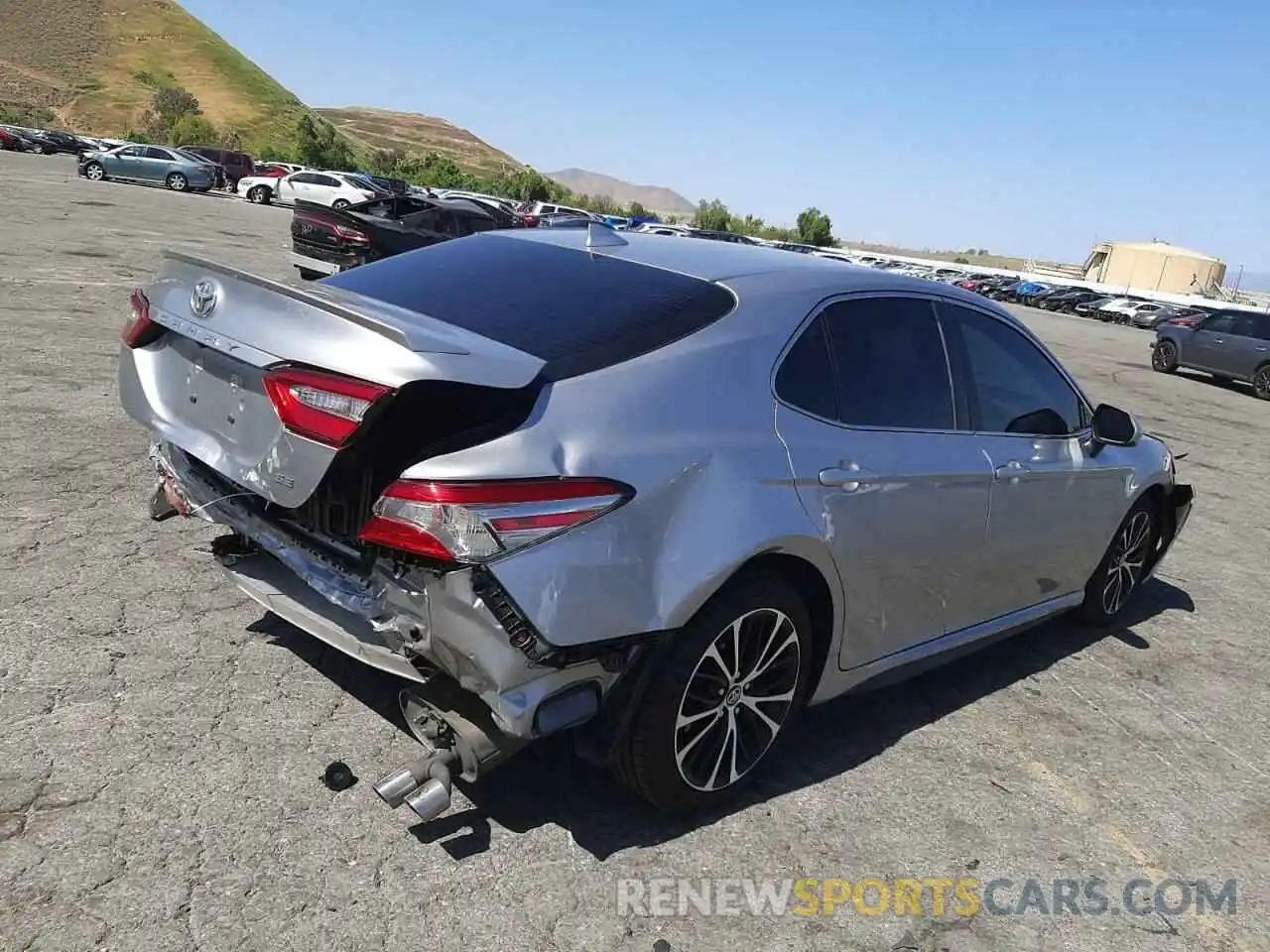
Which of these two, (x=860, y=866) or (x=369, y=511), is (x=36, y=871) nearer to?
(x=369, y=511)

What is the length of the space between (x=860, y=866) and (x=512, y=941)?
3.78ft

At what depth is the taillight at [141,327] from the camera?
3.36 meters

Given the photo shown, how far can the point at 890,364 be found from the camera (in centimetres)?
369

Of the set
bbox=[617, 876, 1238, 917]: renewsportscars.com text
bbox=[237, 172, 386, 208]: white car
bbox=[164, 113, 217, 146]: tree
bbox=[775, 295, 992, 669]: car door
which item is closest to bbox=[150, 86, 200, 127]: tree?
bbox=[164, 113, 217, 146]: tree

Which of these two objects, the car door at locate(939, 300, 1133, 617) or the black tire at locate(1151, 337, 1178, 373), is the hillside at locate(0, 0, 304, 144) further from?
the car door at locate(939, 300, 1133, 617)

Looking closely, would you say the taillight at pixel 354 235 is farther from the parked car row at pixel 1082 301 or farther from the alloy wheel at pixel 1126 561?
the parked car row at pixel 1082 301

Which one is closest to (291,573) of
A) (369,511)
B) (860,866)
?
(369,511)

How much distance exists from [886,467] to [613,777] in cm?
141

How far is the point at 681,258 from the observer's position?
367cm

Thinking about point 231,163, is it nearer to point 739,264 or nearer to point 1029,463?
point 739,264

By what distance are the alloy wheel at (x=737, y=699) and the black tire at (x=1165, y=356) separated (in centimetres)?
2213

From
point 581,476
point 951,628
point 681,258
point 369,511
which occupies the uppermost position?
point 681,258

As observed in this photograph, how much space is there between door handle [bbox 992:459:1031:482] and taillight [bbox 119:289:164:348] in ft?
10.4

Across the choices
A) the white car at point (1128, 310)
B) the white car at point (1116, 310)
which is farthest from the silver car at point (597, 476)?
the white car at point (1116, 310)
